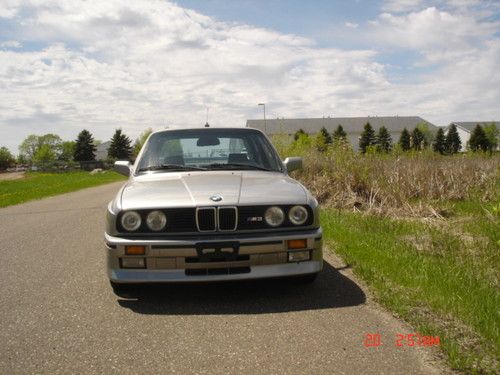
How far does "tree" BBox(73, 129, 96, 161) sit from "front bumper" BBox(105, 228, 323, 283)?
76.5 meters

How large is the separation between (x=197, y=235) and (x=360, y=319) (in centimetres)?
143

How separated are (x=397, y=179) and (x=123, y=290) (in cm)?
758

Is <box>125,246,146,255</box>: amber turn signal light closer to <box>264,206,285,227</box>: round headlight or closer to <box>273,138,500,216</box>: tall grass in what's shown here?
<box>264,206,285,227</box>: round headlight

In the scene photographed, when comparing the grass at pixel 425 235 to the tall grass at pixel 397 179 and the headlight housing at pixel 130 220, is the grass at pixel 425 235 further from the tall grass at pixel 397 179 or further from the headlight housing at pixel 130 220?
the headlight housing at pixel 130 220

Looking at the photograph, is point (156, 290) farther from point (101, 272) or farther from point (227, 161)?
point (227, 161)

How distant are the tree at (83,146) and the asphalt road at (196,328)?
74.8 metres

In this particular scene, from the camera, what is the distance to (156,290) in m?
4.42

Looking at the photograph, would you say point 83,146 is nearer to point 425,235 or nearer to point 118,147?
point 118,147

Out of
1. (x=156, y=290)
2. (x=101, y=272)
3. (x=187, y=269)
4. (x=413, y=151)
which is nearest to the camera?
(x=187, y=269)

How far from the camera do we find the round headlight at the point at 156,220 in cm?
389

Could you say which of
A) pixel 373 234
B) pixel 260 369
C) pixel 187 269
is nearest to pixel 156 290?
pixel 187 269

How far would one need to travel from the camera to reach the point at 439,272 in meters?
4.52

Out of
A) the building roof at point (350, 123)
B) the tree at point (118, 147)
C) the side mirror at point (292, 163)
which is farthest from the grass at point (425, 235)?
the building roof at point (350, 123)

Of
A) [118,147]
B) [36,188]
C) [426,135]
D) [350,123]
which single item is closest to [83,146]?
[118,147]
